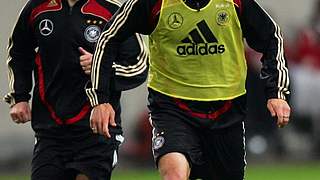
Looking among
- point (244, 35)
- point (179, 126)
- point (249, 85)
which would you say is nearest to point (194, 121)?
point (179, 126)

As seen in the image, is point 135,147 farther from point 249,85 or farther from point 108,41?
point 108,41

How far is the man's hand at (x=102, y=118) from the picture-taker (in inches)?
347

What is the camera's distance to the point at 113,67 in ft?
31.3

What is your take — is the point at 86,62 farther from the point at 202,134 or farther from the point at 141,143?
the point at 141,143

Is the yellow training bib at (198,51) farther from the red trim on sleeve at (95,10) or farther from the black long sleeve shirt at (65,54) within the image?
the red trim on sleeve at (95,10)

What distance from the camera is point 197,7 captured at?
9.07 meters

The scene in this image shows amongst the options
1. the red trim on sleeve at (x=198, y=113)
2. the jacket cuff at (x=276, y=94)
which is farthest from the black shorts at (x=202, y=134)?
the jacket cuff at (x=276, y=94)

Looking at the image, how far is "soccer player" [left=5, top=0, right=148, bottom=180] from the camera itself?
31.3 ft

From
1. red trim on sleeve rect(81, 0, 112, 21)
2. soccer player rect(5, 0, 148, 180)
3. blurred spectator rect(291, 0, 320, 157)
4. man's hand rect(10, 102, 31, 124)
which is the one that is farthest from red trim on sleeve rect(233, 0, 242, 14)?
blurred spectator rect(291, 0, 320, 157)

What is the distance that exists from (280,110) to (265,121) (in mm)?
10656

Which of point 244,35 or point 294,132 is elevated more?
point 244,35

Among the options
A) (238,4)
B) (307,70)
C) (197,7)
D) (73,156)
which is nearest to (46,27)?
(73,156)

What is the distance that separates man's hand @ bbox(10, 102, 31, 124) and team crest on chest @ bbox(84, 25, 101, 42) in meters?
0.75

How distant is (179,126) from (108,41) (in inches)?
29.7
